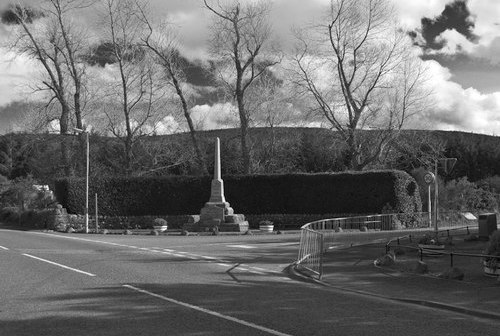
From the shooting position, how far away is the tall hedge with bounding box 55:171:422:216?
134ft

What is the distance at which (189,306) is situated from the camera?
28.3 feet

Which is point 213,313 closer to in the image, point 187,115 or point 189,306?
point 189,306

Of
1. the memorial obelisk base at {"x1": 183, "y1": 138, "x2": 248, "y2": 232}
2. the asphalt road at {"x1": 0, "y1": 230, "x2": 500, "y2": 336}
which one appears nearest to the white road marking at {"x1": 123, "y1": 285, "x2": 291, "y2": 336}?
the asphalt road at {"x1": 0, "y1": 230, "x2": 500, "y2": 336}

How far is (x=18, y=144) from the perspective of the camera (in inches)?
3799

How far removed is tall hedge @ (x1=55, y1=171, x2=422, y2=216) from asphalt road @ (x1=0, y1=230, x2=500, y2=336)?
2754 centimetres

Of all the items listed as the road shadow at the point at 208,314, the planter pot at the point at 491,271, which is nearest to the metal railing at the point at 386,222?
the planter pot at the point at 491,271

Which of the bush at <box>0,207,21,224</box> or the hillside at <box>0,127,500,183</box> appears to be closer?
the bush at <box>0,207,21,224</box>

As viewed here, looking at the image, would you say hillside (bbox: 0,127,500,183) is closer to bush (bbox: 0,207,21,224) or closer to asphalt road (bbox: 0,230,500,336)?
bush (bbox: 0,207,21,224)

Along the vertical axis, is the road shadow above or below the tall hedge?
below

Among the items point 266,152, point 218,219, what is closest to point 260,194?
point 218,219

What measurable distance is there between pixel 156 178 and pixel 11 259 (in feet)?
99.5

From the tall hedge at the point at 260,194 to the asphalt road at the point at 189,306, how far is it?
1084 inches

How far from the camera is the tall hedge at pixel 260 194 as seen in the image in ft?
134

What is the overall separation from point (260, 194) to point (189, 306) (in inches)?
1414
